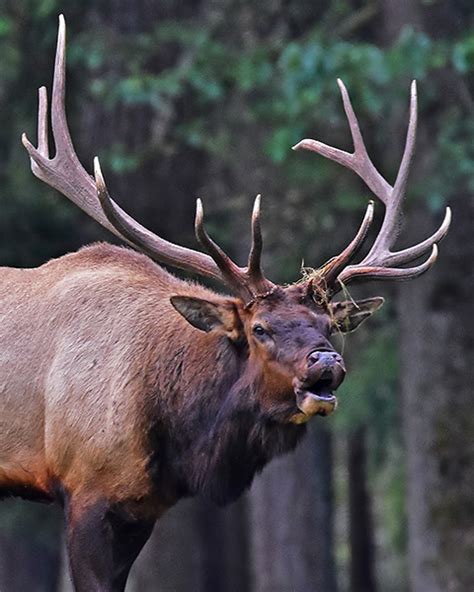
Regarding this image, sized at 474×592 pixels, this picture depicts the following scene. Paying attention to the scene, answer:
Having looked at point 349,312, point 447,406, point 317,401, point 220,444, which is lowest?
point 447,406

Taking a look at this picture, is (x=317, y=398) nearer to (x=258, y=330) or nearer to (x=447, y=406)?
(x=258, y=330)

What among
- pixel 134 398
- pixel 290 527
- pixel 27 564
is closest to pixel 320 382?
pixel 134 398

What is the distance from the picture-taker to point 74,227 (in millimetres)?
15758

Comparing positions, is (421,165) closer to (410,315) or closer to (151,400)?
(410,315)

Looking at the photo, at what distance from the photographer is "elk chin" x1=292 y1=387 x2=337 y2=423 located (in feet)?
22.3

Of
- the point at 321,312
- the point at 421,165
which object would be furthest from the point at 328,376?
the point at 421,165

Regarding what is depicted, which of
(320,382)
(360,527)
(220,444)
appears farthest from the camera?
(360,527)

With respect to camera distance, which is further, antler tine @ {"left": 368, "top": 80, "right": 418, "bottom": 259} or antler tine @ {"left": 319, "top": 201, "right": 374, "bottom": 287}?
antler tine @ {"left": 368, "top": 80, "right": 418, "bottom": 259}

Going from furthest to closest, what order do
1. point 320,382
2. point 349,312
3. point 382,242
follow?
point 382,242, point 349,312, point 320,382

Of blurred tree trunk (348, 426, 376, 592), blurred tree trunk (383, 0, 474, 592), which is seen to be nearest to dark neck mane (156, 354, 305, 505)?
blurred tree trunk (383, 0, 474, 592)

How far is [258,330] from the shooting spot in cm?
717

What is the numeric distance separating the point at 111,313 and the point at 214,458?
83 cm

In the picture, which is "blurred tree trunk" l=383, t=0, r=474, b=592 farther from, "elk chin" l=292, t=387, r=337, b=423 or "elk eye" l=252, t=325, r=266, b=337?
"elk chin" l=292, t=387, r=337, b=423

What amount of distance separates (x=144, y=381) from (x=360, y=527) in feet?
49.4
